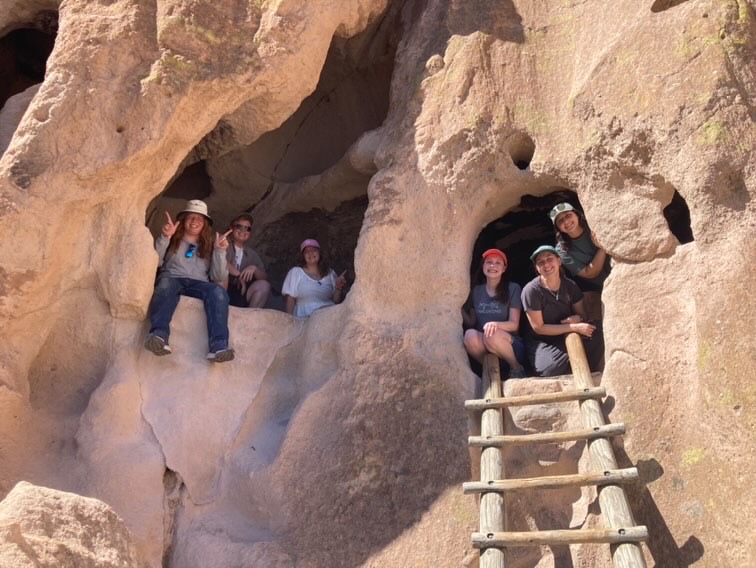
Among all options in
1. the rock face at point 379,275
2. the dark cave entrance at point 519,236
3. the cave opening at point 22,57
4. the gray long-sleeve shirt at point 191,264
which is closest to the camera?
the rock face at point 379,275

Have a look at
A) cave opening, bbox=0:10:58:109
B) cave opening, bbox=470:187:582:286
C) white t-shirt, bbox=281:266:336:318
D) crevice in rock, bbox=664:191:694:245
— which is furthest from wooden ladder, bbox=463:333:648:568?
cave opening, bbox=0:10:58:109

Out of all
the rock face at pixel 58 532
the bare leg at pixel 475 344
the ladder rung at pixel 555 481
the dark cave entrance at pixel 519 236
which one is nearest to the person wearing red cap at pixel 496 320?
Answer: the bare leg at pixel 475 344

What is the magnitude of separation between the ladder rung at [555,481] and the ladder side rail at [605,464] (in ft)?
0.14

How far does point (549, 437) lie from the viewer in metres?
3.81

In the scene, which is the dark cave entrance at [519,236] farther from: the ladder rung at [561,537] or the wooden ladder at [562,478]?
the ladder rung at [561,537]

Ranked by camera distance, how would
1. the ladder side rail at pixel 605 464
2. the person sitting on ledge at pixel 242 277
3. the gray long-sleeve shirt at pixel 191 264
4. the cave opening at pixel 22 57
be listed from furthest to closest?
the cave opening at pixel 22 57 → the person sitting on ledge at pixel 242 277 → the gray long-sleeve shirt at pixel 191 264 → the ladder side rail at pixel 605 464

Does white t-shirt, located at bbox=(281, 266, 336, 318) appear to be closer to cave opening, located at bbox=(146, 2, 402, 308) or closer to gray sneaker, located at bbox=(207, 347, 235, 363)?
gray sneaker, located at bbox=(207, 347, 235, 363)

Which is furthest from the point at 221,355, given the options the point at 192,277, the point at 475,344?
the point at 475,344

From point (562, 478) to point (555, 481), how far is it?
0.03 meters

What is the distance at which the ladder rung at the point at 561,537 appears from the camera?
3234 millimetres

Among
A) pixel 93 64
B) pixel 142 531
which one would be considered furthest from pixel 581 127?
pixel 142 531

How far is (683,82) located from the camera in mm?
4137

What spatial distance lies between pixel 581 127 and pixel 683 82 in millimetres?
561

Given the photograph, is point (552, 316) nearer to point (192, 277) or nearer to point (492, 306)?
point (492, 306)
